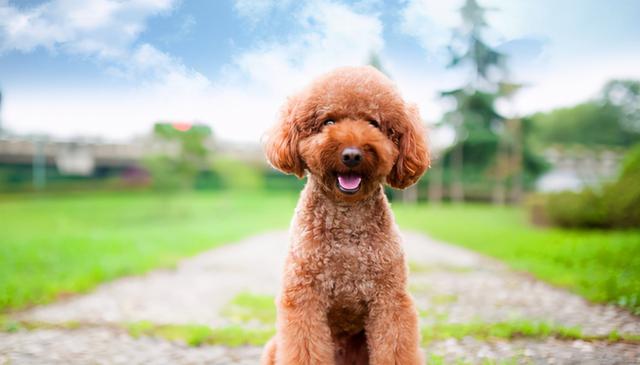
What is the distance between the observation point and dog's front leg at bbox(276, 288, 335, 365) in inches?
82.3

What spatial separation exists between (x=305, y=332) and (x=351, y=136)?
2.87 ft

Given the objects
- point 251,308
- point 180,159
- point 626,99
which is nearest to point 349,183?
point 251,308

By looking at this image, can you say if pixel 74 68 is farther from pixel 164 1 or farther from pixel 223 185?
pixel 223 185

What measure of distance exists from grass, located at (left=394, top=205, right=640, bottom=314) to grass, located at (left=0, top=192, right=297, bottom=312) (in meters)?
4.95

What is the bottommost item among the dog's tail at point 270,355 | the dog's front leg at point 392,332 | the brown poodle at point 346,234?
the dog's tail at point 270,355

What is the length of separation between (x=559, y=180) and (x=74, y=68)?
17214 mm

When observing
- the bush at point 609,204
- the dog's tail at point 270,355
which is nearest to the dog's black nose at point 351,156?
the dog's tail at point 270,355

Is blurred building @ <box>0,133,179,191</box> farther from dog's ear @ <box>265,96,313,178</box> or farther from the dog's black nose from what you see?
the dog's black nose

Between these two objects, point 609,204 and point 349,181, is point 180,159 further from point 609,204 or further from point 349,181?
point 349,181

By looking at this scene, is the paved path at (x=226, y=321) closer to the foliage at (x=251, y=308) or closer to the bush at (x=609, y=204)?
the foliage at (x=251, y=308)

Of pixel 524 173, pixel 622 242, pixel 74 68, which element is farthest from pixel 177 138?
pixel 524 173

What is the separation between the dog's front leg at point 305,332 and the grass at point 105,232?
3.32m

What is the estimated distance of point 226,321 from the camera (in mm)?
3998

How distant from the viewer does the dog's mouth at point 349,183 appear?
1950 mm
